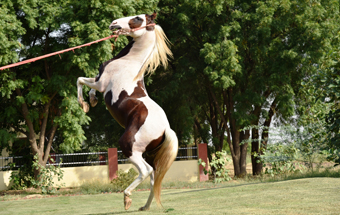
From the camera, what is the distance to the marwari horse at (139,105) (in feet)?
15.8

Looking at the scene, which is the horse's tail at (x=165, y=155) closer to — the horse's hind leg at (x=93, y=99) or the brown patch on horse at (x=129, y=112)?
the brown patch on horse at (x=129, y=112)

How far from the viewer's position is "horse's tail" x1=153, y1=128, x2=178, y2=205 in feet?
16.3

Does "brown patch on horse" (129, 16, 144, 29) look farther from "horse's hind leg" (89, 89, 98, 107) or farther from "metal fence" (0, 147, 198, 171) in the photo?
"metal fence" (0, 147, 198, 171)

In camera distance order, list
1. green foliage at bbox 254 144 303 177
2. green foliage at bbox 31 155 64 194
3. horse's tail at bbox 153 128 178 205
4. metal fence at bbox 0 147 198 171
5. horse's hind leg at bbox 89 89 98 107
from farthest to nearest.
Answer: metal fence at bbox 0 147 198 171, green foliage at bbox 31 155 64 194, green foliage at bbox 254 144 303 177, horse's hind leg at bbox 89 89 98 107, horse's tail at bbox 153 128 178 205

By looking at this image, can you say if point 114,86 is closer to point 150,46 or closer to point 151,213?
point 150,46

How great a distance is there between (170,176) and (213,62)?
562cm

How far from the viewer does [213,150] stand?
21766 millimetres

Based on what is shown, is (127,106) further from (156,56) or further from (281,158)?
(281,158)

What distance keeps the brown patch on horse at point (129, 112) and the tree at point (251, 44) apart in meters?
11.8

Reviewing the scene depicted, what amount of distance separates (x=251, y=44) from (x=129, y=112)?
46.1ft

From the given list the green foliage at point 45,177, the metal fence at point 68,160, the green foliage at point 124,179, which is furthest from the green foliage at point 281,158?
the green foliage at point 45,177

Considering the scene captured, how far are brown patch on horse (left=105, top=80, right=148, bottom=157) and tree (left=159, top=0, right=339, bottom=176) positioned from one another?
11773mm

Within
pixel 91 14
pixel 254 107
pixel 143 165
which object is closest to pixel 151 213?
pixel 143 165

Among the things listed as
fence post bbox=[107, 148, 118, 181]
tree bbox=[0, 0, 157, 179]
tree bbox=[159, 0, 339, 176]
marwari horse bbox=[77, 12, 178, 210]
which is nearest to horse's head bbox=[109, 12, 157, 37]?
→ marwari horse bbox=[77, 12, 178, 210]
